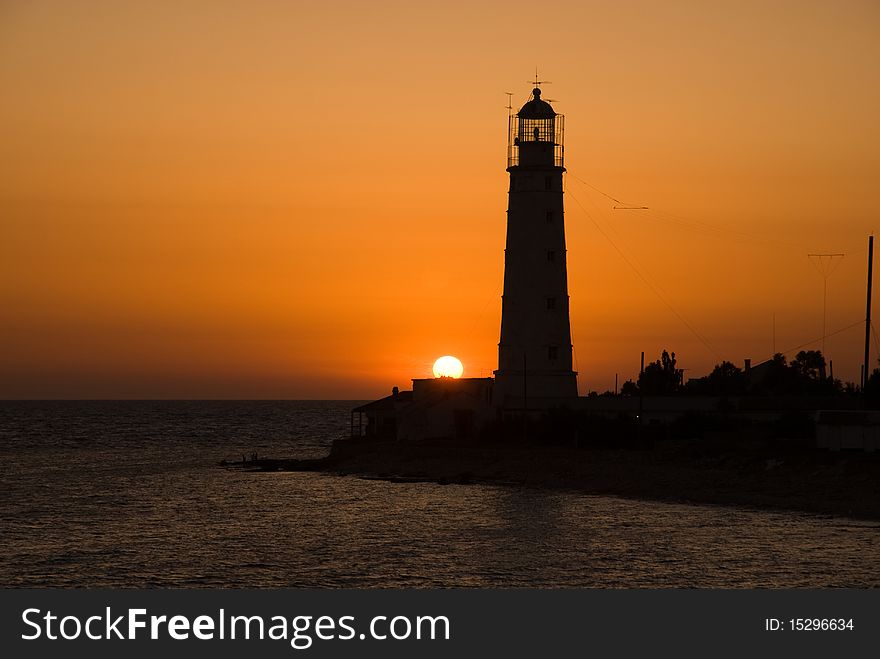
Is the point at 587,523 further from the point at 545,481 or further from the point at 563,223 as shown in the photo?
the point at 563,223

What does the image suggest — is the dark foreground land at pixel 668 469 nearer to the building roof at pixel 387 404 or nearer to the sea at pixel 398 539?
the sea at pixel 398 539

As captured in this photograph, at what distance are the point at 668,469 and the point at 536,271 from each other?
1509cm

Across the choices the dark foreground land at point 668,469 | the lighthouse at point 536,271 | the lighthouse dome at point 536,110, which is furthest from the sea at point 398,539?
the lighthouse dome at point 536,110

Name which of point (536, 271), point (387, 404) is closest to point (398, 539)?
point (536, 271)

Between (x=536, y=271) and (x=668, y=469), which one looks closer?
(x=668, y=469)

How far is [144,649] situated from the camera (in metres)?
21.2

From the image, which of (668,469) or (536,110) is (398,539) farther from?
(536,110)

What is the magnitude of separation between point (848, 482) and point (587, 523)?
37.6ft

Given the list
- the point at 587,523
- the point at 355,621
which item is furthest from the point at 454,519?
the point at 355,621

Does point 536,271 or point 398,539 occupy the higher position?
point 536,271

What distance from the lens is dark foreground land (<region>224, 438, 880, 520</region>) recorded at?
48000 mm

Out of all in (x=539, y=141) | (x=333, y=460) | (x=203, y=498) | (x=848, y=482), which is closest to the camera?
(x=848, y=482)

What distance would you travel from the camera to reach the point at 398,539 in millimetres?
40094

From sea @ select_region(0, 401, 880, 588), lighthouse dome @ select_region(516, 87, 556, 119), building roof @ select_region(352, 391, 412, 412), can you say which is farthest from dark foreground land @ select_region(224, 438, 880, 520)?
lighthouse dome @ select_region(516, 87, 556, 119)
